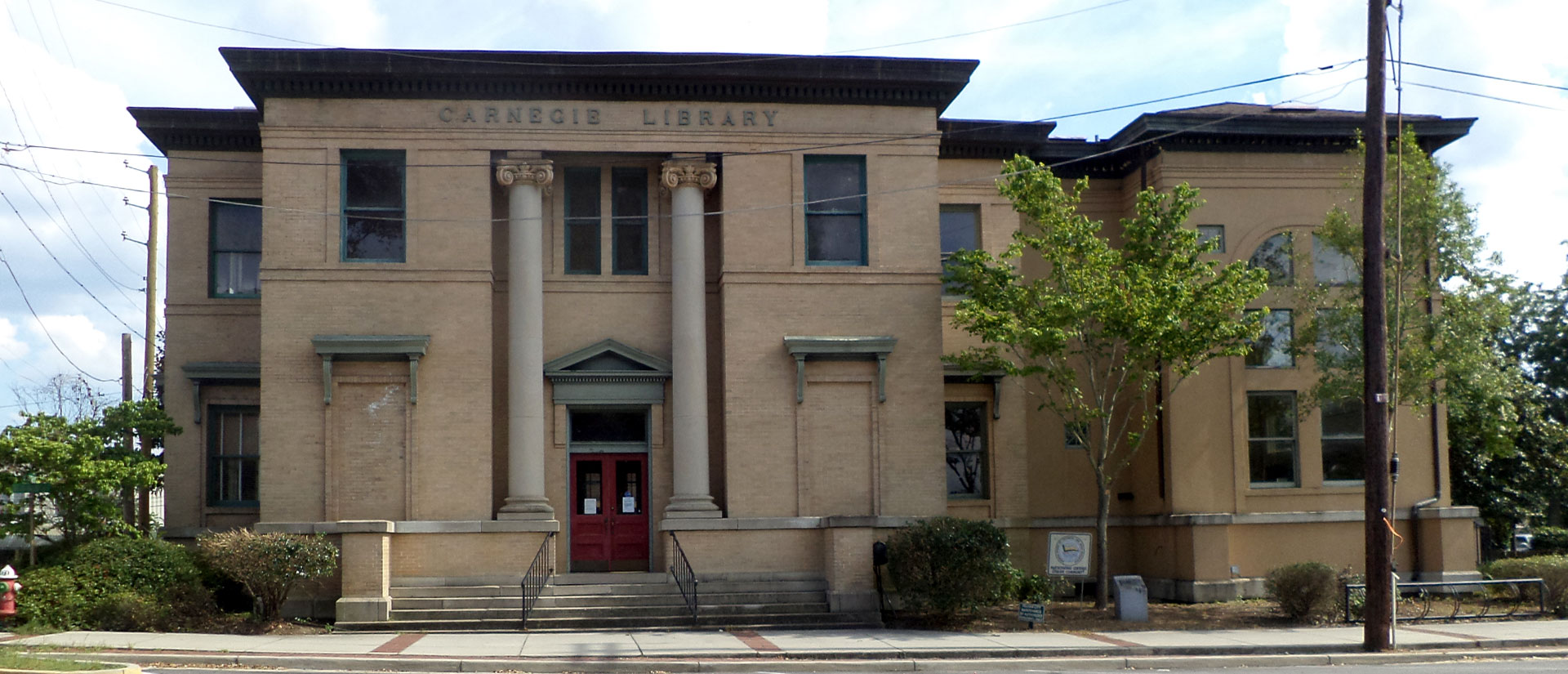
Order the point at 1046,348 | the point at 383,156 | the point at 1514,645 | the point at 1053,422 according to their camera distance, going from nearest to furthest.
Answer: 1. the point at 1514,645
2. the point at 1046,348
3. the point at 383,156
4. the point at 1053,422

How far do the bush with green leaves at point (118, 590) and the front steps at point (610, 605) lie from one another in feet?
8.31

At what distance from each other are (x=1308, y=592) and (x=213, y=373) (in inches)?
795

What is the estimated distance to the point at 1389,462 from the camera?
63.5ft

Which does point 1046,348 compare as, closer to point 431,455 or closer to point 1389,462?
point 1389,462

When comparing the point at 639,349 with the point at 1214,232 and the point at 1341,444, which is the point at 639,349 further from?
the point at 1341,444

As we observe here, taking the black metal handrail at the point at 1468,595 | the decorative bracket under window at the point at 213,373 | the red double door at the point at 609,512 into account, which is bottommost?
the black metal handrail at the point at 1468,595

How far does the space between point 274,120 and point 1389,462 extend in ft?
63.9

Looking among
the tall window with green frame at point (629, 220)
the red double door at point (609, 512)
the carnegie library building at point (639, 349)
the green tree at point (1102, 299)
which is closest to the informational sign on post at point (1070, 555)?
the green tree at point (1102, 299)

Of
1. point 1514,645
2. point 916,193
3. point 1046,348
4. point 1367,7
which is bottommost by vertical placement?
point 1514,645

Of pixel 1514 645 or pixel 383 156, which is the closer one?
pixel 1514 645

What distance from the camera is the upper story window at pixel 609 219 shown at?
23.9 m

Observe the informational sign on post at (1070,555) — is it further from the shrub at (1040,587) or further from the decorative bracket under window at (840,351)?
the decorative bracket under window at (840,351)

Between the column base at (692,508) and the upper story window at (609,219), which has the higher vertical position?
the upper story window at (609,219)

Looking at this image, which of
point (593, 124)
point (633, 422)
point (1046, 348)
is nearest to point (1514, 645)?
point (1046, 348)
